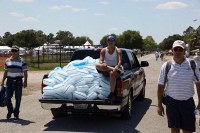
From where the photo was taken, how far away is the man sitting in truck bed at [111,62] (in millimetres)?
8164

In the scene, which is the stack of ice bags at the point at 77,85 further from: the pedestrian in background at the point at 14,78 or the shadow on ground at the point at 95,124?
the pedestrian in background at the point at 14,78

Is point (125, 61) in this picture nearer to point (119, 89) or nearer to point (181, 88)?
point (119, 89)

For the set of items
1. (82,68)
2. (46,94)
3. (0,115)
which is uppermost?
(82,68)

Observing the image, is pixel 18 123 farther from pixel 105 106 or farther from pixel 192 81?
pixel 192 81

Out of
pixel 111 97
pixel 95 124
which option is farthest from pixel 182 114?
pixel 95 124

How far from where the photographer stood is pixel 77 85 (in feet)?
27.5

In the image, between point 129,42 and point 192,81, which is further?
point 129,42

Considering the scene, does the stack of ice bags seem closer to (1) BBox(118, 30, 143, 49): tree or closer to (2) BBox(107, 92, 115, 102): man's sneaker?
(2) BBox(107, 92, 115, 102): man's sneaker

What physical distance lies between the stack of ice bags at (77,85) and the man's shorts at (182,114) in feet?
9.01

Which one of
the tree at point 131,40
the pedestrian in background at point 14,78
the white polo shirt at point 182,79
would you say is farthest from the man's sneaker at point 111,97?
the tree at point 131,40

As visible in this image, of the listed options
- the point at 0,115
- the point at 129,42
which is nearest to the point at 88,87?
the point at 0,115

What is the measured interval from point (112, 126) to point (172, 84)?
3.19m

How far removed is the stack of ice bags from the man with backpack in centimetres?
276

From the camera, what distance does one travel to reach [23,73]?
962cm
